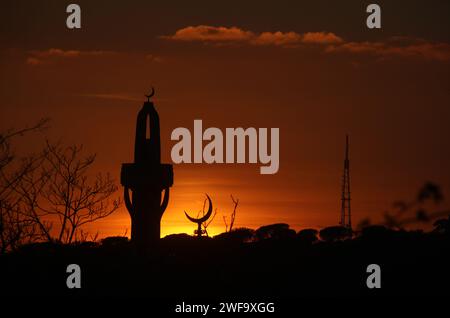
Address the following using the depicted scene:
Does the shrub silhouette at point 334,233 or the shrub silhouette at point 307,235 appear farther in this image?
the shrub silhouette at point 334,233

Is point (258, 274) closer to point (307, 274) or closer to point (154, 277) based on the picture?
point (307, 274)

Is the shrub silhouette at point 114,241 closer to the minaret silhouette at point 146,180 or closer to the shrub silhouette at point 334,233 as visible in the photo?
the minaret silhouette at point 146,180

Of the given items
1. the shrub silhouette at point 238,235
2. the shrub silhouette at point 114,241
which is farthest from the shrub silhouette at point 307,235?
the shrub silhouette at point 114,241

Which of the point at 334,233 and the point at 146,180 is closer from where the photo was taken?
the point at 146,180

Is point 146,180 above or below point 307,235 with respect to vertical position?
above

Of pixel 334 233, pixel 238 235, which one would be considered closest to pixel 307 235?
pixel 334 233

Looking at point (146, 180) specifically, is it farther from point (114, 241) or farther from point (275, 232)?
point (275, 232)

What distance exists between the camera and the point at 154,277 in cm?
2431

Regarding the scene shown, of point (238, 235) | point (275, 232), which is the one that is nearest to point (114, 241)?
point (238, 235)

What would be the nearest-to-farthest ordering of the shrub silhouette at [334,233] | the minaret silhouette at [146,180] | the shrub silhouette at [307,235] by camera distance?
the minaret silhouette at [146,180] → the shrub silhouette at [307,235] → the shrub silhouette at [334,233]

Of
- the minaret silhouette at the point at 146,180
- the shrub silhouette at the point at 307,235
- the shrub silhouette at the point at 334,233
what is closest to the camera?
the minaret silhouette at the point at 146,180

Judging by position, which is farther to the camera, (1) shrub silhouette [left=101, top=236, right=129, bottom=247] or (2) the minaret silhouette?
(1) shrub silhouette [left=101, top=236, right=129, bottom=247]

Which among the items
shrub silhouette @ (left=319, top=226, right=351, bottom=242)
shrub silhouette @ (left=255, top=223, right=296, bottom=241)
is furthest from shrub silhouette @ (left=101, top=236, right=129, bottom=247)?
shrub silhouette @ (left=319, top=226, right=351, bottom=242)

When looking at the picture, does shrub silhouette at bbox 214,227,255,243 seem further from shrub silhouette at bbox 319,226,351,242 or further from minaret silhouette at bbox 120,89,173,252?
minaret silhouette at bbox 120,89,173,252
